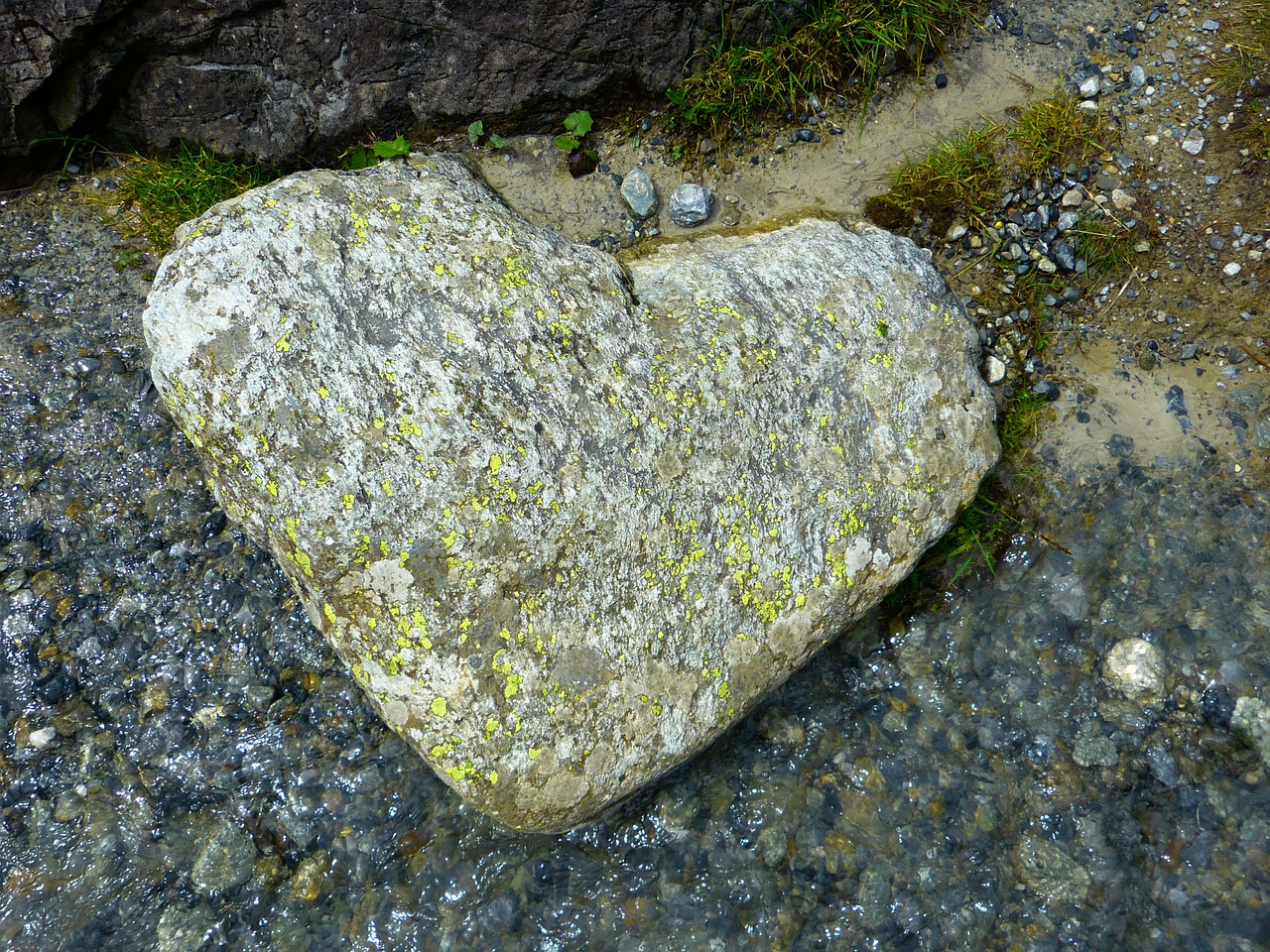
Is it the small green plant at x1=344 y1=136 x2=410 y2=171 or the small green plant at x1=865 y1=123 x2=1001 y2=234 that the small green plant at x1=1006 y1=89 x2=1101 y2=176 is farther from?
the small green plant at x1=344 y1=136 x2=410 y2=171

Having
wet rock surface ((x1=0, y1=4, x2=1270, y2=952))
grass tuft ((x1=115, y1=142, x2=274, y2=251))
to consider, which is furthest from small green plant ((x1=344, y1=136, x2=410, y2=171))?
wet rock surface ((x1=0, y1=4, x2=1270, y2=952))

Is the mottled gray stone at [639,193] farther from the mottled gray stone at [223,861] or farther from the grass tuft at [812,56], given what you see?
the mottled gray stone at [223,861]

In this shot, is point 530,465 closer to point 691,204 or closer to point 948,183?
point 691,204

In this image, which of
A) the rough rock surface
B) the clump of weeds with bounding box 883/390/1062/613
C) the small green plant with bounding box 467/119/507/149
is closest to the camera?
the clump of weeds with bounding box 883/390/1062/613

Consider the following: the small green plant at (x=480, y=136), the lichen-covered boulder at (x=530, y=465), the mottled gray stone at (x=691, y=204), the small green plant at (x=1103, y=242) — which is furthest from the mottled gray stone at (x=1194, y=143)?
the small green plant at (x=480, y=136)

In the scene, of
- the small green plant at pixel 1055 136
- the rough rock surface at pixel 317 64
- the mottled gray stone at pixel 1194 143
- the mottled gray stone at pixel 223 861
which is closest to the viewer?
the mottled gray stone at pixel 223 861

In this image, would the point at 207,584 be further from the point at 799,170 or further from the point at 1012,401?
the point at 1012,401
